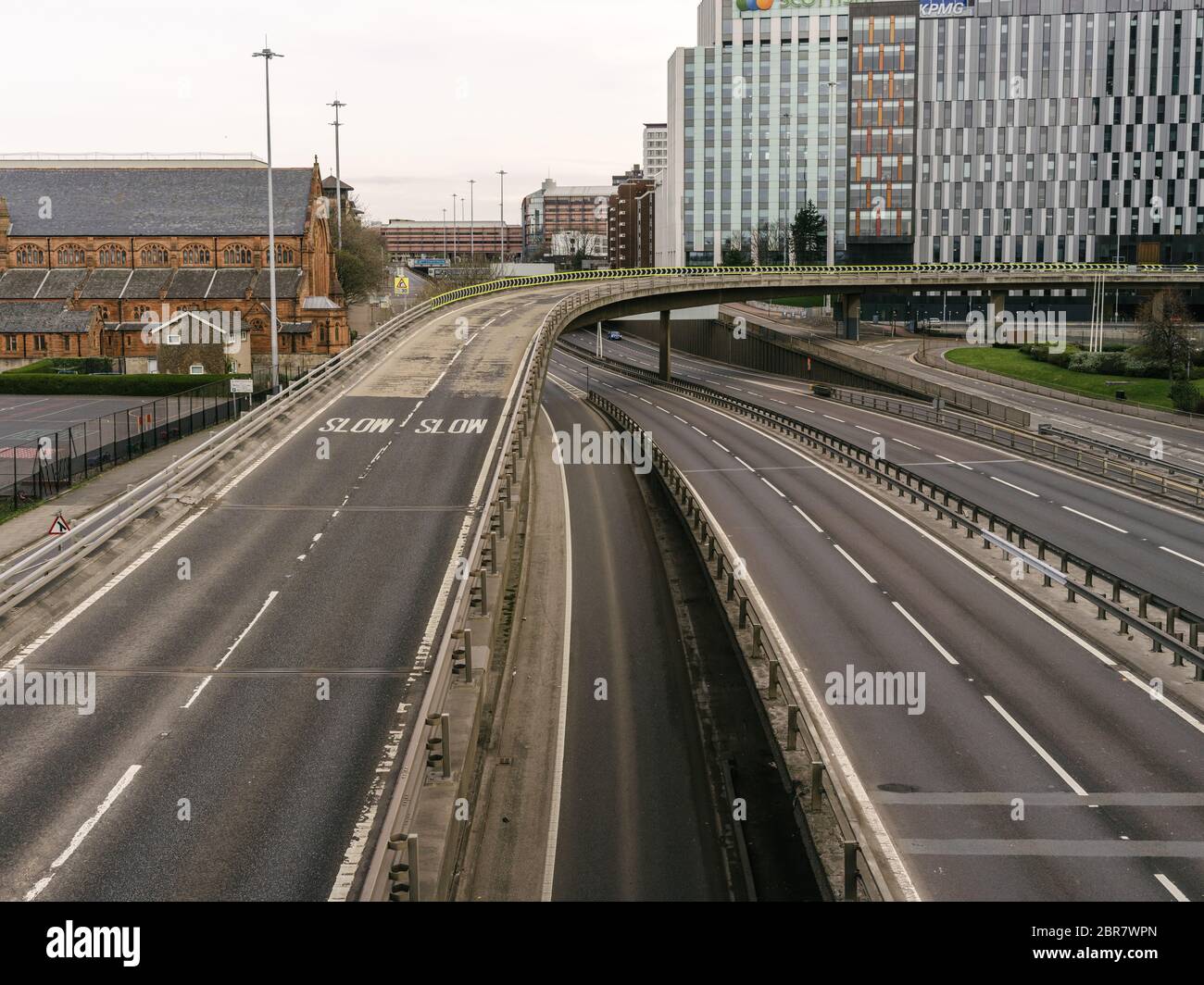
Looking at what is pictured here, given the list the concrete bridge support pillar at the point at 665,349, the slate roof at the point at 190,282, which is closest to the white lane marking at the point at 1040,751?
the concrete bridge support pillar at the point at 665,349

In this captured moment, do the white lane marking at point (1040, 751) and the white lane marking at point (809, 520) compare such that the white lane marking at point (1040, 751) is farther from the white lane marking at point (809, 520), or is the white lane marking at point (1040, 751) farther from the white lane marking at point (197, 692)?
the white lane marking at point (809, 520)

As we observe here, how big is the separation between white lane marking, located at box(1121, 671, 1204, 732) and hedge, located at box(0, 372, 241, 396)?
6109cm

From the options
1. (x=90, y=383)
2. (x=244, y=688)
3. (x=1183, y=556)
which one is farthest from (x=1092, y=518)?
(x=90, y=383)

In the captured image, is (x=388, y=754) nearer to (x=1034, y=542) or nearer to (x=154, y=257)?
(x=1034, y=542)

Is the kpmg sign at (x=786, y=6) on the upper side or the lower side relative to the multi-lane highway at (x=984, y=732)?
upper

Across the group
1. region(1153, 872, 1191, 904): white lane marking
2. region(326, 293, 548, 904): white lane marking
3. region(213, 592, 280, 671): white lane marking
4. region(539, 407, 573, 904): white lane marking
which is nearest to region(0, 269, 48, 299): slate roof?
region(539, 407, 573, 904): white lane marking

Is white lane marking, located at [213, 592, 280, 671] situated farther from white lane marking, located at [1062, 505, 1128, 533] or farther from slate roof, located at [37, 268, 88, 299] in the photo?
slate roof, located at [37, 268, 88, 299]

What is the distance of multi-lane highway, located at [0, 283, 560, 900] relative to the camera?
44.4 feet

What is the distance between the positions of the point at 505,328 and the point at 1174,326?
48243mm

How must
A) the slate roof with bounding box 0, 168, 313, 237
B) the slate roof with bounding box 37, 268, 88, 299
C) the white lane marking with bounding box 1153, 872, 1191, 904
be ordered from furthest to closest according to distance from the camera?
the slate roof with bounding box 0, 168, 313, 237 < the slate roof with bounding box 37, 268, 88, 299 < the white lane marking with bounding box 1153, 872, 1191, 904

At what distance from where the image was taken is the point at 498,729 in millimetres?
24531

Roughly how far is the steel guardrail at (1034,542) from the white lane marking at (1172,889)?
8890mm

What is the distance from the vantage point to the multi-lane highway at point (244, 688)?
13.5 meters
